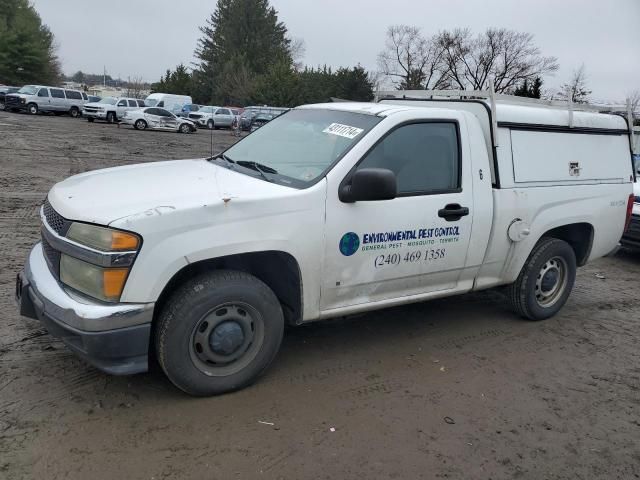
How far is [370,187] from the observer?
350cm

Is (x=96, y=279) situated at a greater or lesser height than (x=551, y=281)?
greater

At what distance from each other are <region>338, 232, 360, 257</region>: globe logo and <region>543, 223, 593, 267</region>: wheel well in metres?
2.42

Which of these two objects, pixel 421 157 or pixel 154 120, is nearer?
pixel 421 157

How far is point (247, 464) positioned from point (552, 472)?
5.48 feet

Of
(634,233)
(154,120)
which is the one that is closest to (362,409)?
(634,233)

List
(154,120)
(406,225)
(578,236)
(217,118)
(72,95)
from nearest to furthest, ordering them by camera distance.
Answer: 1. (406,225)
2. (578,236)
3. (154,120)
4. (72,95)
5. (217,118)

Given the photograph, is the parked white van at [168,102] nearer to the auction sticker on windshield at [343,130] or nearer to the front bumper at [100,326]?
the auction sticker on windshield at [343,130]

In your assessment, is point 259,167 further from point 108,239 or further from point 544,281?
point 544,281

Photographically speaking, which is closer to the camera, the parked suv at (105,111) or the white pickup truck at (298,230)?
the white pickup truck at (298,230)

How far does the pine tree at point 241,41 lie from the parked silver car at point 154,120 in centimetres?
4203

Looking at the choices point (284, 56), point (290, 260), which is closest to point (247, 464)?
point (290, 260)

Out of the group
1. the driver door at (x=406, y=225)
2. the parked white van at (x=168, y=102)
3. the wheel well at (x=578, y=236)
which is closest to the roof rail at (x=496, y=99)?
the driver door at (x=406, y=225)

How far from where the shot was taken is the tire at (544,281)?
503 cm

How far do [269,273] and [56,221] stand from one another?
1.36 meters
